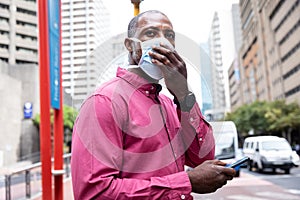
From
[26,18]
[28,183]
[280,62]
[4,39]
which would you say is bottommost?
[28,183]

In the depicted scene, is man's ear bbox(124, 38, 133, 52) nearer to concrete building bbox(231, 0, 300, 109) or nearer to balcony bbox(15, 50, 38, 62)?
balcony bbox(15, 50, 38, 62)

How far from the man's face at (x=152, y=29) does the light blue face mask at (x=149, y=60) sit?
2cm

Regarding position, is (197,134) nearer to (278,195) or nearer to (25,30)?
(25,30)

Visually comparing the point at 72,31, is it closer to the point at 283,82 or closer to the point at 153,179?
the point at 153,179

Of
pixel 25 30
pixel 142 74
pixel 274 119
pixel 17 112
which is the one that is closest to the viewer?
pixel 142 74

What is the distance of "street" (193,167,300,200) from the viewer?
671 centimetres

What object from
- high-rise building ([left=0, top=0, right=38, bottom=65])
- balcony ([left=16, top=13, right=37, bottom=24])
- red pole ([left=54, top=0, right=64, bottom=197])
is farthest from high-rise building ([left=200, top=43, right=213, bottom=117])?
red pole ([left=54, top=0, right=64, bottom=197])

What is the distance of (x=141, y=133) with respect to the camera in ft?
2.66

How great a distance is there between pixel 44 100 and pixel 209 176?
7.31 feet

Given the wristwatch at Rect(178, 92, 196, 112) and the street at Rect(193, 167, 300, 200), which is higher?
the wristwatch at Rect(178, 92, 196, 112)

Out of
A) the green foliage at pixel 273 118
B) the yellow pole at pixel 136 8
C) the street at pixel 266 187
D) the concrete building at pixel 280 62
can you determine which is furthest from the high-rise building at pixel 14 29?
the concrete building at pixel 280 62

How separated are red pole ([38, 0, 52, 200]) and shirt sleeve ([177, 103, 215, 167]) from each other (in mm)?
1926

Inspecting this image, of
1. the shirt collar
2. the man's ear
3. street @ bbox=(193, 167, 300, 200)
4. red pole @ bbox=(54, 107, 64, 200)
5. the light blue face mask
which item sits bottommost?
street @ bbox=(193, 167, 300, 200)

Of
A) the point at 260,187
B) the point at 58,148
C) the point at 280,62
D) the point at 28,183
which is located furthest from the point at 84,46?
the point at 280,62
